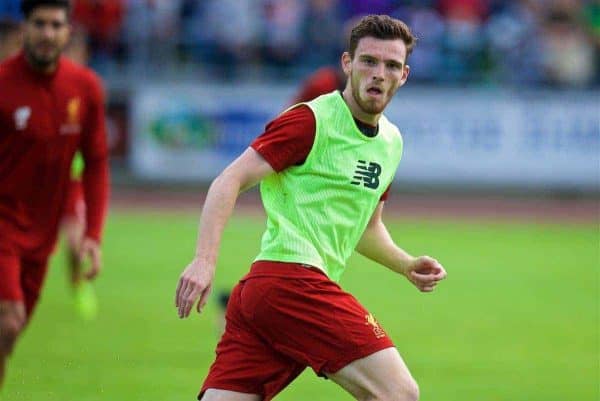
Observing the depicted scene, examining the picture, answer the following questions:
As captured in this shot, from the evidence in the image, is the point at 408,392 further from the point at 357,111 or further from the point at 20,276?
the point at 20,276

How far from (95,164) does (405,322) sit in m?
4.65

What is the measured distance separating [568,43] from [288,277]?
19.3 meters

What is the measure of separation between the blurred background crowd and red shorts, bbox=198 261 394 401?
59.1ft

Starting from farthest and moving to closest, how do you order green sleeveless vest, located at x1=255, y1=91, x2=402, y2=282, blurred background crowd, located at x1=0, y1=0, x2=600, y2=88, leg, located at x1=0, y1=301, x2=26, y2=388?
blurred background crowd, located at x1=0, y1=0, x2=600, y2=88
leg, located at x1=0, y1=301, x2=26, y2=388
green sleeveless vest, located at x1=255, y1=91, x2=402, y2=282

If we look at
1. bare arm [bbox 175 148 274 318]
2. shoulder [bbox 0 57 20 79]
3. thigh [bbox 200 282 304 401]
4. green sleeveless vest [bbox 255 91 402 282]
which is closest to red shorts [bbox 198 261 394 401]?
thigh [bbox 200 282 304 401]

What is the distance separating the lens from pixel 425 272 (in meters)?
6.14

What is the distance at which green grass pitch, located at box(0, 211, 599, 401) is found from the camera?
8.95 meters

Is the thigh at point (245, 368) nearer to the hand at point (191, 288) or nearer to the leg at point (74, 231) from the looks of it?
the hand at point (191, 288)

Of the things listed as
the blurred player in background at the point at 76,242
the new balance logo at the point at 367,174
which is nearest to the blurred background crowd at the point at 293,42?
the blurred player in background at the point at 76,242

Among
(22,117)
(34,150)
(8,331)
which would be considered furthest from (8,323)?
(22,117)

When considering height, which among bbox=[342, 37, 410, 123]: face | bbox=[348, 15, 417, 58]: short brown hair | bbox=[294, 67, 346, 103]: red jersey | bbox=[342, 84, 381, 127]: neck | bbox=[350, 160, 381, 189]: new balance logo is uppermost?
bbox=[348, 15, 417, 58]: short brown hair

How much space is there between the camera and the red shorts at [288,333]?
561 cm

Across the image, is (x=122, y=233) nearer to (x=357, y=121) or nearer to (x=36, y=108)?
(x=36, y=108)

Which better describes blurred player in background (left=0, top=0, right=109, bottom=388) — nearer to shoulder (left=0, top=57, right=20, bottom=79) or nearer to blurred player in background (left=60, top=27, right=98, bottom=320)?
shoulder (left=0, top=57, right=20, bottom=79)
